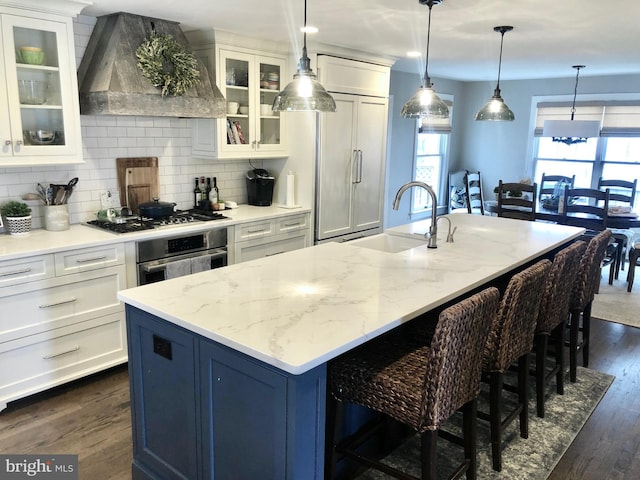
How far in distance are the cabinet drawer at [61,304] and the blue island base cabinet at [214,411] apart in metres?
1.09

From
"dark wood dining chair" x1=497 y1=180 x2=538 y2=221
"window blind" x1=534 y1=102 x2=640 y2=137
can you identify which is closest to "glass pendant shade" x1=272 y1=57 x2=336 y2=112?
"dark wood dining chair" x1=497 y1=180 x2=538 y2=221

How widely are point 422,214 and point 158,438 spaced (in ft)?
19.9

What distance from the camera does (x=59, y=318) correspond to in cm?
304

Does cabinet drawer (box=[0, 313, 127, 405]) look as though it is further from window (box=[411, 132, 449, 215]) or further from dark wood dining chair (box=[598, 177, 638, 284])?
dark wood dining chair (box=[598, 177, 638, 284])

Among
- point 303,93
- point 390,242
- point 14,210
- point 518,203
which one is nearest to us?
point 303,93

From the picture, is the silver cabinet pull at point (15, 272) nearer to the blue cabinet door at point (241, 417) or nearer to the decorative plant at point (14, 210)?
the decorative plant at point (14, 210)

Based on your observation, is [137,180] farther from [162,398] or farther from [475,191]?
[475,191]

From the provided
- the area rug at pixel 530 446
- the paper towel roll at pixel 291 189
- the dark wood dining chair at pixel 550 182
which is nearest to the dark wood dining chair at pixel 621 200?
the dark wood dining chair at pixel 550 182

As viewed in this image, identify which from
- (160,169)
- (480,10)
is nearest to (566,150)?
(480,10)

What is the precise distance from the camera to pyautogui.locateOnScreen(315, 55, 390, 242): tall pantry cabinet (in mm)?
4532

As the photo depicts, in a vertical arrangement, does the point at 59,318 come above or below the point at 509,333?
below

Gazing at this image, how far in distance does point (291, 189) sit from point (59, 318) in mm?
2217

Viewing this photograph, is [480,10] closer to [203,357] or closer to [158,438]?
[203,357]

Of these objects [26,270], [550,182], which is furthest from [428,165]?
[26,270]
